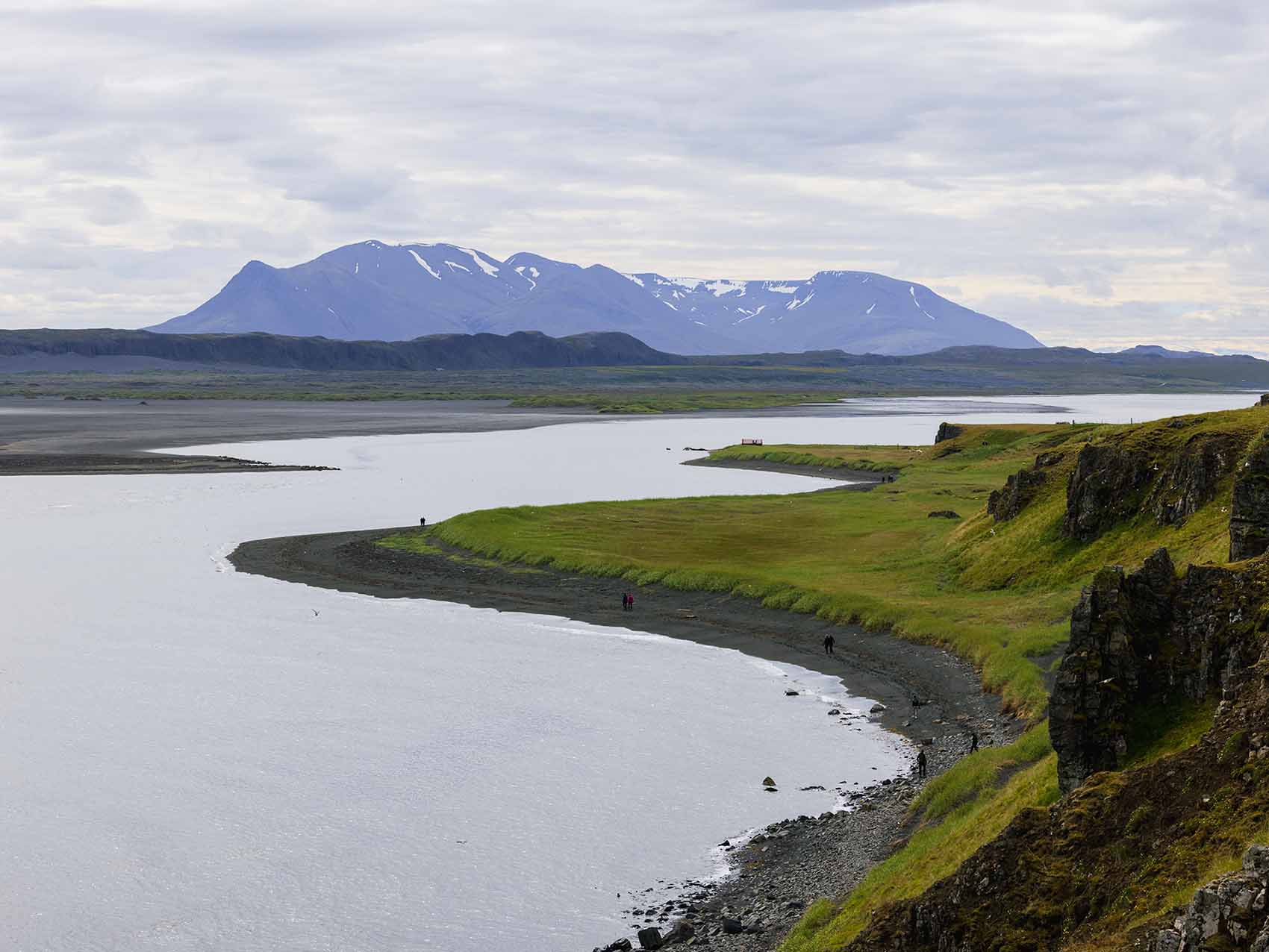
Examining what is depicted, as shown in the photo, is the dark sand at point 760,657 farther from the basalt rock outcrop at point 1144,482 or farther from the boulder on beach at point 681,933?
the basalt rock outcrop at point 1144,482

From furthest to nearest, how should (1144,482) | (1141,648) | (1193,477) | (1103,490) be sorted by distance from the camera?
(1103,490) → (1144,482) → (1193,477) → (1141,648)

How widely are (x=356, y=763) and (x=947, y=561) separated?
4301 centimetres

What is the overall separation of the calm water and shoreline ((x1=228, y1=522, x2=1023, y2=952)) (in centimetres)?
145

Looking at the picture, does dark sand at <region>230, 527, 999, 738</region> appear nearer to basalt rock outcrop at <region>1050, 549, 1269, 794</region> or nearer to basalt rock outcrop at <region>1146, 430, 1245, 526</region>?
basalt rock outcrop at <region>1146, 430, 1245, 526</region>

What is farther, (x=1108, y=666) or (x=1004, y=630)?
(x=1004, y=630)

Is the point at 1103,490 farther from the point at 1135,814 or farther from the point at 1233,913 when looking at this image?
the point at 1233,913

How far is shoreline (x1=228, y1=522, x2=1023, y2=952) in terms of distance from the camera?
33938mm

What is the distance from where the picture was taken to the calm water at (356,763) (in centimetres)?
3509

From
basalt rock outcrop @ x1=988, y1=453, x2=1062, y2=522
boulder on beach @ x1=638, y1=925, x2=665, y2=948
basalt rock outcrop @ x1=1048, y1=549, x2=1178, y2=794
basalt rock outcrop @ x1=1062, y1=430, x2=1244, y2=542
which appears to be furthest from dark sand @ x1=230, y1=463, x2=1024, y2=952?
basalt rock outcrop @ x1=988, y1=453, x2=1062, y2=522

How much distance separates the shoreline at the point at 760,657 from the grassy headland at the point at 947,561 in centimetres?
129

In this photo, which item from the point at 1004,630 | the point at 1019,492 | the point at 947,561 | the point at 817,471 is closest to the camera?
the point at 1004,630

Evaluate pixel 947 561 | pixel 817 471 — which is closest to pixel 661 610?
pixel 947 561

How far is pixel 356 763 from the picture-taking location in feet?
155

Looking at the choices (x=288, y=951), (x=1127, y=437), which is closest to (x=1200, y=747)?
(x=288, y=951)
